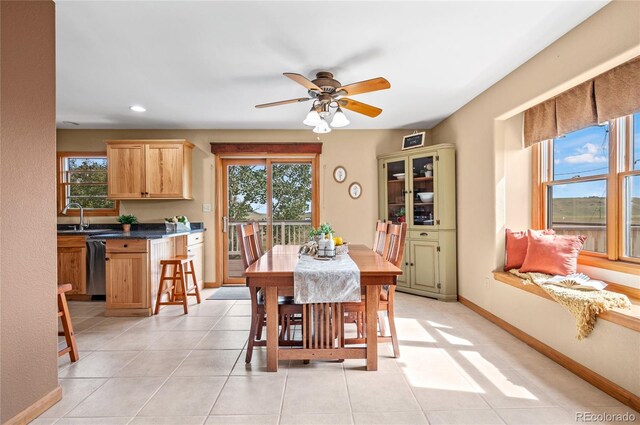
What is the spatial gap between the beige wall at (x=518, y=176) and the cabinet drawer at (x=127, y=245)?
3692mm

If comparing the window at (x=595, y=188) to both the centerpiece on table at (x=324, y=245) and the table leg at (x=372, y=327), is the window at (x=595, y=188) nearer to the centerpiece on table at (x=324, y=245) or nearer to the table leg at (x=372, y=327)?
the table leg at (x=372, y=327)

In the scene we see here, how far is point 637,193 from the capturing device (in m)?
2.27

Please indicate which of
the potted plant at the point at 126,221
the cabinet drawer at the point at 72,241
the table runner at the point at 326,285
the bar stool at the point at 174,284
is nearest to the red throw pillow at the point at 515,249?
the table runner at the point at 326,285

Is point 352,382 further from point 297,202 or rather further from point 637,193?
point 297,202

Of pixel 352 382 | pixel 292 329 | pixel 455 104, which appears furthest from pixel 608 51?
pixel 292 329

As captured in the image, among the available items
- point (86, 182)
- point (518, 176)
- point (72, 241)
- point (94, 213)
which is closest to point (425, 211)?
point (518, 176)

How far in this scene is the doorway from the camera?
494 cm

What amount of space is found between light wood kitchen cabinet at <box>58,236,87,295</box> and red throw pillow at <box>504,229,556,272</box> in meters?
4.93

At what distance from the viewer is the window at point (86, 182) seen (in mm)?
4775

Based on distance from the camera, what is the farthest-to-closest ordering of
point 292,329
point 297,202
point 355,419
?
point 297,202 → point 292,329 → point 355,419

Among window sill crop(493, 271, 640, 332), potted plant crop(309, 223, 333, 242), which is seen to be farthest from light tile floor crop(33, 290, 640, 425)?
potted plant crop(309, 223, 333, 242)

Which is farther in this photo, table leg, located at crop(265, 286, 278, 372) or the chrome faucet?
the chrome faucet

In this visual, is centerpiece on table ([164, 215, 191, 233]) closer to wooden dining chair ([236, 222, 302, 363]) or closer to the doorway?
the doorway

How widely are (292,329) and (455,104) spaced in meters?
3.19
